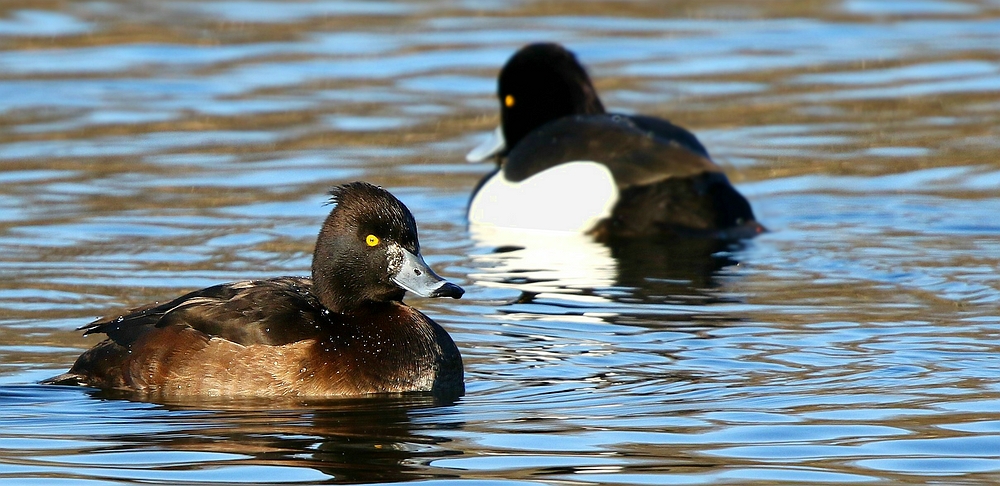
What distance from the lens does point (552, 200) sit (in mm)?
10391

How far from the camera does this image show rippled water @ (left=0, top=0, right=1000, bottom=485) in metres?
5.59

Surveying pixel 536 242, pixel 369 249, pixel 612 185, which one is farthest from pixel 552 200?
pixel 369 249

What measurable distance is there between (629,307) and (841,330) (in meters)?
1.04

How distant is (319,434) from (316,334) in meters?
0.73

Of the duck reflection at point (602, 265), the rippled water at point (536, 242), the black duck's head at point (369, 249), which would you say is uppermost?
the black duck's head at point (369, 249)

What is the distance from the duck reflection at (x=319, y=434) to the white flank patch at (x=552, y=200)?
3.89 meters

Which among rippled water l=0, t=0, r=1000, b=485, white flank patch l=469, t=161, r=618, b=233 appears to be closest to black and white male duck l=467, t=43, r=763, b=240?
white flank patch l=469, t=161, r=618, b=233

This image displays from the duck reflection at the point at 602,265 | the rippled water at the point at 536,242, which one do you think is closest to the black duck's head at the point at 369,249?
the rippled water at the point at 536,242

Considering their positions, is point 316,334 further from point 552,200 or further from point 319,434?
point 552,200

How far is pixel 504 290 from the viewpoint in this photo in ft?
27.8

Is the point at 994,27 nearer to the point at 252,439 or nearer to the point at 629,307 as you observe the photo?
the point at 629,307

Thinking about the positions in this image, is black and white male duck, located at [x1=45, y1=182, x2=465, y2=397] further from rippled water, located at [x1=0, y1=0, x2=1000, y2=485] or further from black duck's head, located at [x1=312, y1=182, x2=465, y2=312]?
rippled water, located at [x1=0, y1=0, x2=1000, y2=485]

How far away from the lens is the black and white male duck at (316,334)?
20.9 ft

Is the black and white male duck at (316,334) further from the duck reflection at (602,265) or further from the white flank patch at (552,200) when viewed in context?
the white flank patch at (552,200)
